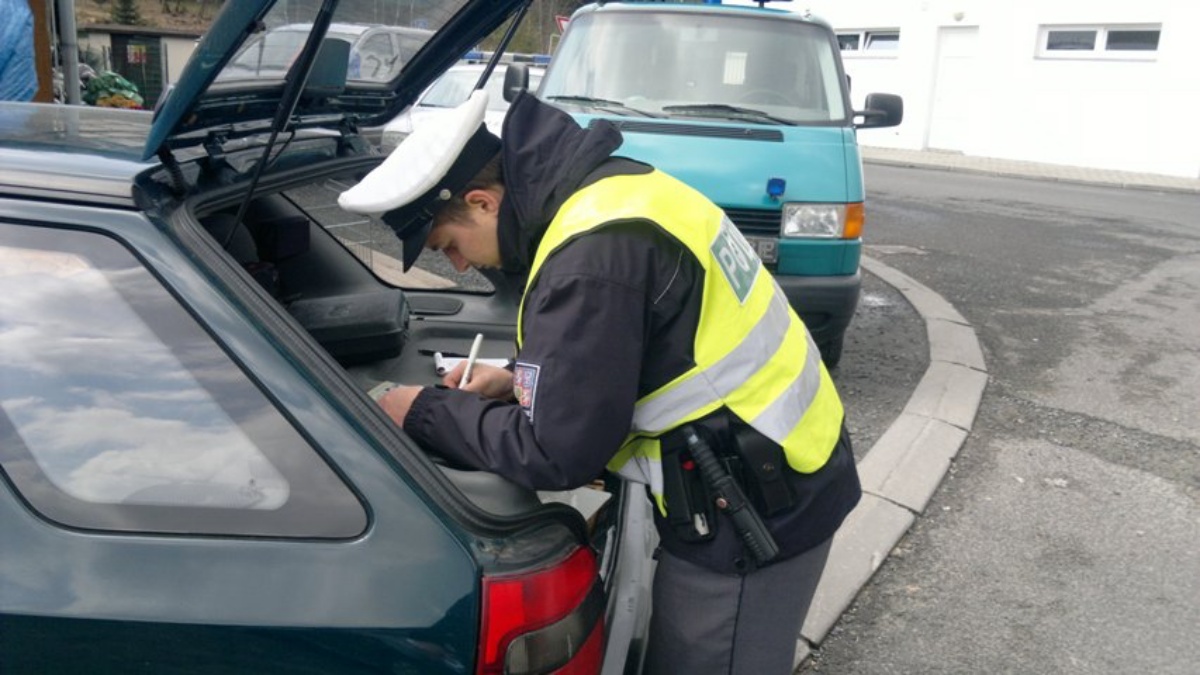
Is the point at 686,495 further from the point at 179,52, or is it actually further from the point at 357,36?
the point at 179,52

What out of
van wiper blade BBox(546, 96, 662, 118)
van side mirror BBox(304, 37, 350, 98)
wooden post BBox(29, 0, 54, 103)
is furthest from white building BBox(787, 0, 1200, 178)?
van side mirror BBox(304, 37, 350, 98)

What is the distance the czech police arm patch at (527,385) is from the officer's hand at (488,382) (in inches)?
18.1

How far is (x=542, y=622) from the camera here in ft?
5.18

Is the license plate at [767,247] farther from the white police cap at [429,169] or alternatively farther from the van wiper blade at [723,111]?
the white police cap at [429,169]

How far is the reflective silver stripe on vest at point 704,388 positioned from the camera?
5.90 feet

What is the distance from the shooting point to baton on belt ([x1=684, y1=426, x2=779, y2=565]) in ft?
5.98

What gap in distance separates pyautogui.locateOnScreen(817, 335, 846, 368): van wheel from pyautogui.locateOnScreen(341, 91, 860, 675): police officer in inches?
145

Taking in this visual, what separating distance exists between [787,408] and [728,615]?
0.42 metres

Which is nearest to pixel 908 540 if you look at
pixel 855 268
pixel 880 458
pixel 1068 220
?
pixel 880 458

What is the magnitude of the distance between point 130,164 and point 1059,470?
4198mm

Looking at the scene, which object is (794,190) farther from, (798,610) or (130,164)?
(130,164)

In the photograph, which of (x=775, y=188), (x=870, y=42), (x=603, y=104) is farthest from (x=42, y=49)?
(x=870, y=42)

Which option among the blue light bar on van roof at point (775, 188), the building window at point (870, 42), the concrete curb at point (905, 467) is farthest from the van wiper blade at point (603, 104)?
the building window at point (870, 42)

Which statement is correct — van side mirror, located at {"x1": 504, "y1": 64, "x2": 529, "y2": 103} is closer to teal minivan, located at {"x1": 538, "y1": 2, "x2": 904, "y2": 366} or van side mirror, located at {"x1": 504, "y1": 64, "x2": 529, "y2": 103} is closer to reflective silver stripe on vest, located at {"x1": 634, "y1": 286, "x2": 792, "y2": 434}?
→ teal minivan, located at {"x1": 538, "y1": 2, "x2": 904, "y2": 366}
